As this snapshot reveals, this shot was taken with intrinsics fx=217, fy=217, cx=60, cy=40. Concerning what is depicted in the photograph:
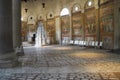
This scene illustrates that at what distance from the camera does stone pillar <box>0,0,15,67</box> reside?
990 cm

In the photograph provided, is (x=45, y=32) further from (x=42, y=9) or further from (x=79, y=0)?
(x=79, y=0)

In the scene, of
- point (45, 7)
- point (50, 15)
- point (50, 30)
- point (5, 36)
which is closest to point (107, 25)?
point (5, 36)

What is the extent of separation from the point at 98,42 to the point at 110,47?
2244 mm

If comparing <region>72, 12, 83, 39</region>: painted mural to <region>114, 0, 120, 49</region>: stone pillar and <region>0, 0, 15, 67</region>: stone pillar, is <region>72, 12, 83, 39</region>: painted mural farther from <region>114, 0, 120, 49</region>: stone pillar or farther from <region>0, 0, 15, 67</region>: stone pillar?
<region>0, 0, 15, 67</region>: stone pillar

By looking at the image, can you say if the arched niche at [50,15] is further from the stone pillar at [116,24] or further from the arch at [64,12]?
the stone pillar at [116,24]

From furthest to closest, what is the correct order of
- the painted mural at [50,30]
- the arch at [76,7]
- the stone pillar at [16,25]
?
the painted mural at [50,30] → the arch at [76,7] → the stone pillar at [16,25]

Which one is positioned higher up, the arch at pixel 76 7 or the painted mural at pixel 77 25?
the arch at pixel 76 7

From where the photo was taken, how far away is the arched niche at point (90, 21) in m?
24.7

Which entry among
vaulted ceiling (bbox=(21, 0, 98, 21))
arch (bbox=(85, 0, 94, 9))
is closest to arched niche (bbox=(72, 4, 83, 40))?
vaulted ceiling (bbox=(21, 0, 98, 21))

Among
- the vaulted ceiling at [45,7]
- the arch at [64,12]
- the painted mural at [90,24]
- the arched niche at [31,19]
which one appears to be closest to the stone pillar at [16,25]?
the painted mural at [90,24]

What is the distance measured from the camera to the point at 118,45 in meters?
20.4

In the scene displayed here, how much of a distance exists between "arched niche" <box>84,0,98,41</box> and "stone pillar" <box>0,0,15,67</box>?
15268mm

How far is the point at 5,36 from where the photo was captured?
32.9ft

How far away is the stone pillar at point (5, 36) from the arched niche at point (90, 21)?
15.3m
